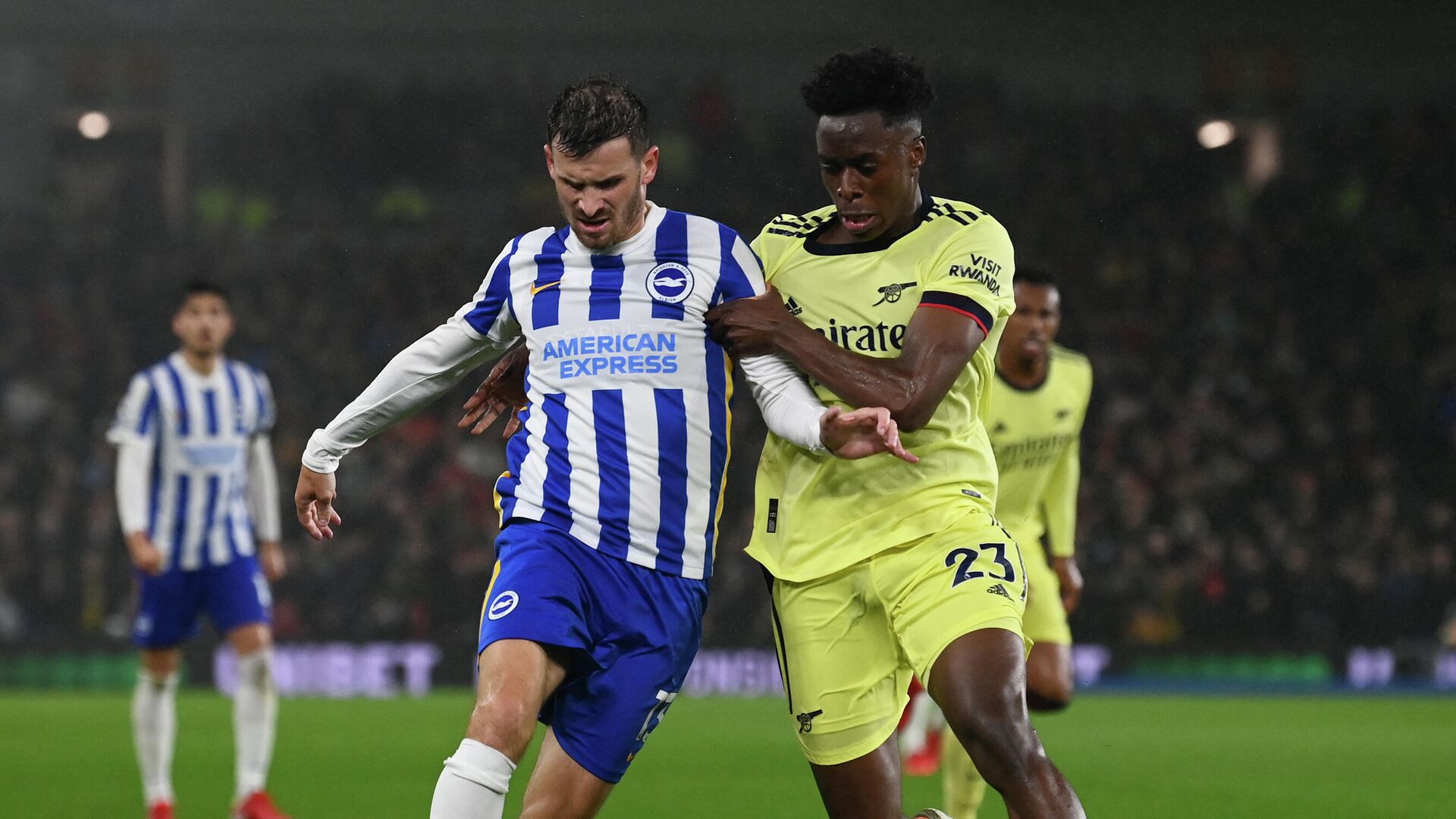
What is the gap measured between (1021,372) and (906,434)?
8.83 feet

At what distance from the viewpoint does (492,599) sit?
11.6ft

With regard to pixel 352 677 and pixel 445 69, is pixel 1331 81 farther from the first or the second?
pixel 352 677

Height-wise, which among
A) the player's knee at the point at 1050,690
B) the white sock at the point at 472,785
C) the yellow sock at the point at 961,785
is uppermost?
the white sock at the point at 472,785

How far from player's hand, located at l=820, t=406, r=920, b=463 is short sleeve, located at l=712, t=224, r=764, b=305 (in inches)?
16.4

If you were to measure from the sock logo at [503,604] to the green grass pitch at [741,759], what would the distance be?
3437 mm

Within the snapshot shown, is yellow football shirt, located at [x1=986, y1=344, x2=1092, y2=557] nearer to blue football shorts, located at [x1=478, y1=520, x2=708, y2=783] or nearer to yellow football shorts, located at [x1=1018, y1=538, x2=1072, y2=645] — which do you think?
yellow football shorts, located at [x1=1018, y1=538, x2=1072, y2=645]

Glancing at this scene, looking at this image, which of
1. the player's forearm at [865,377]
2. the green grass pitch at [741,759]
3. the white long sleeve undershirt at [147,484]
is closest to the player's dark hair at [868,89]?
the player's forearm at [865,377]

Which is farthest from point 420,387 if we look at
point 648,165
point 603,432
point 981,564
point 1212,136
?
point 1212,136

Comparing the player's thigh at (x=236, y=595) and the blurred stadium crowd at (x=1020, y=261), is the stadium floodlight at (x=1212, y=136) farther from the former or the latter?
the player's thigh at (x=236, y=595)

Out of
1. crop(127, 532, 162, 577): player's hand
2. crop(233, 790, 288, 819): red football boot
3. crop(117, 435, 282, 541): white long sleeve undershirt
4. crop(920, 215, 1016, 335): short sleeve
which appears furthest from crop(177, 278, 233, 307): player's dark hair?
crop(920, 215, 1016, 335): short sleeve

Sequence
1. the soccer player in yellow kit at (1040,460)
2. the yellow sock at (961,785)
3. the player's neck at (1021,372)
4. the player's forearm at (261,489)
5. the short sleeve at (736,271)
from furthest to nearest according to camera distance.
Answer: the player's forearm at (261,489)
the player's neck at (1021,372)
the soccer player in yellow kit at (1040,460)
the yellow sock at (961,785)
the short sleeve at (736,271)

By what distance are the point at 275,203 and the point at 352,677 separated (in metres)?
7.34

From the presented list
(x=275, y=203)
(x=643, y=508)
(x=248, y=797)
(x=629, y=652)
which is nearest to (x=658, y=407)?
(x=643, y=508)

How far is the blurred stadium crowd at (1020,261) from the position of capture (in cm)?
1527
